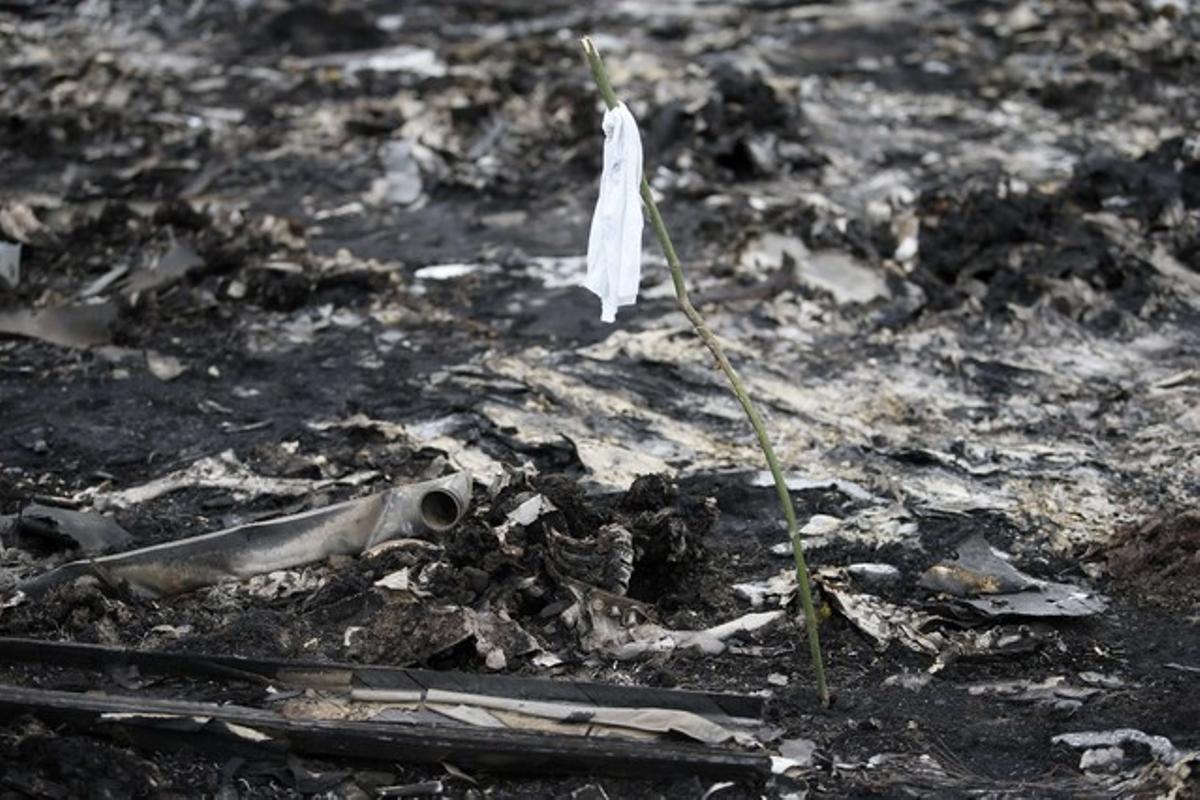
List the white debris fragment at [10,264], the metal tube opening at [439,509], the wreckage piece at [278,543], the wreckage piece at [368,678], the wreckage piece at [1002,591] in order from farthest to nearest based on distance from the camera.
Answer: the white debris fragment at [10,264] < the metal tube opening at [439,509] < the wreckage piece at [278,543] < the wreckage piece at [1002,591] < the wreckage piece at [368,678]

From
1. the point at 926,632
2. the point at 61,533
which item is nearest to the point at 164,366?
the point at 61,533

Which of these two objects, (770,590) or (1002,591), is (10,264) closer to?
(770,590)

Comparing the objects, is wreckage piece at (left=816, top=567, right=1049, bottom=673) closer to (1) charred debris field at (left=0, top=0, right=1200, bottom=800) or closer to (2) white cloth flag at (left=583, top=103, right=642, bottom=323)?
(1) charred debris field at (left=0, top=0, right=1200, bottom=800)

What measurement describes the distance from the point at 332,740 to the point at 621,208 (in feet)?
4.98

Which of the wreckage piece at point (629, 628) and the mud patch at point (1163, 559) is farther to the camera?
the mud patch at point (1163, 559)

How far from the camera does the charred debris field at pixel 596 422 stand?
155 inches

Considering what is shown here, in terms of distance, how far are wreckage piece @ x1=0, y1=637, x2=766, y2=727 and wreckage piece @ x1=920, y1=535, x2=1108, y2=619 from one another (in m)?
0.95

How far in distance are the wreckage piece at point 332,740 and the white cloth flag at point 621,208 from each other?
1093 millimetres

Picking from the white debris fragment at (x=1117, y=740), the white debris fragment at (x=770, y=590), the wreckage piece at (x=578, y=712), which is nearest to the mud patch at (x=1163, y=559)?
the white debris fragment at (x=1117, y=740)

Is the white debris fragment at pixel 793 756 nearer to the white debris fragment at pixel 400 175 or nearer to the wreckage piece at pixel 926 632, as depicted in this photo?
the wreckage piece at pixel 926 632

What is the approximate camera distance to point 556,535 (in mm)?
4762

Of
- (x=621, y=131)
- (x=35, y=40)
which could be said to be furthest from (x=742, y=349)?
(x=35, y=40)

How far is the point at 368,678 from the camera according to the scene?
13.4ft

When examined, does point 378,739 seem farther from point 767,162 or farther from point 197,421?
point 767,162
